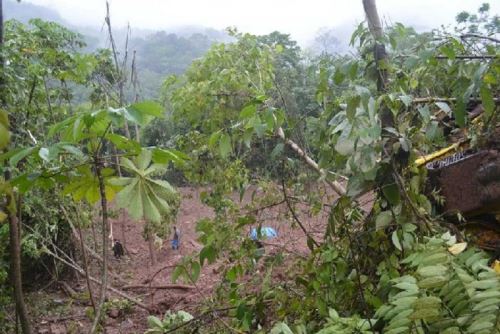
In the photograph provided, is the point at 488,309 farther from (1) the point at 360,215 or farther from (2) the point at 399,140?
(1) the point at 360,215

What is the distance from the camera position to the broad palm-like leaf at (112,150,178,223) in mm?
1168

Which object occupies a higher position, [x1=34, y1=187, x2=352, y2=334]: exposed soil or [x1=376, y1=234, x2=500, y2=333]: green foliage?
[x1=376, y1=234, x2=500, y2=333]: green foliage

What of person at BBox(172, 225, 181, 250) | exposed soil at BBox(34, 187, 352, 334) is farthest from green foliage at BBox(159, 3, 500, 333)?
person at BBox(172, 225, 181, 250)

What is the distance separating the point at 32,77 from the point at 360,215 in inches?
99.5

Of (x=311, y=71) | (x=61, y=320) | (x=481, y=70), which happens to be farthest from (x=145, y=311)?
(x=481, y=70)

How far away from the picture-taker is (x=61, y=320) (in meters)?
4.88

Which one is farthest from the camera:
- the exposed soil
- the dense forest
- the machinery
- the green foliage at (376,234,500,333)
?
the exposed soil

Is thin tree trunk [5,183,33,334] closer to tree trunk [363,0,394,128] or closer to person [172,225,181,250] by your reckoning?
tree trunk [363,0,394,128]

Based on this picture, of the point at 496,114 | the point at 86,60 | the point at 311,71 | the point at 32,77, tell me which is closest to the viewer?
the point at 496,114

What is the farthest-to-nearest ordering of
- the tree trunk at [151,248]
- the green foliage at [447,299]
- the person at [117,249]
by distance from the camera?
the person at [117,249], the tree trunk at [151,248], the green foliage at [447,299]

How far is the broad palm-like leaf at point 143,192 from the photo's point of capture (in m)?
1.17

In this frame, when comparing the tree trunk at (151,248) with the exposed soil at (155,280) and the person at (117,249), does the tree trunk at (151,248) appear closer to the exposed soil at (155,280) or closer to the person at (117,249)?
the exposed soil at (155,280)

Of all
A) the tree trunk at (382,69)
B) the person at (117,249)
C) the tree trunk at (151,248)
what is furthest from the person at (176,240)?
the tree trunk at (382,69)

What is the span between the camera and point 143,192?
1.20 meters
